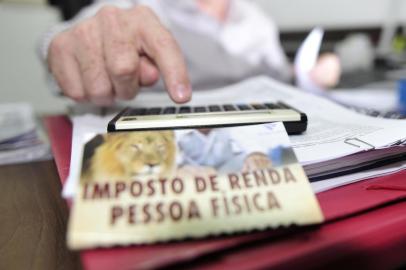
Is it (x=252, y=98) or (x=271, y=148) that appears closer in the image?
(x=271, y=148)

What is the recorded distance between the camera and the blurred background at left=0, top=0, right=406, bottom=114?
1045mm

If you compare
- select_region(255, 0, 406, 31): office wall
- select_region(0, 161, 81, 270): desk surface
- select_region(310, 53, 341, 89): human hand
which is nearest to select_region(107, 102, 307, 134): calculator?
select_region(0, 161, 81, 270): desk surface

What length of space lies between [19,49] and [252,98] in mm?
846

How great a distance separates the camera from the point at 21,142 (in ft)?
1.67

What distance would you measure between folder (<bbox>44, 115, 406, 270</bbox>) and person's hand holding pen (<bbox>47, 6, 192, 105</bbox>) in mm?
198

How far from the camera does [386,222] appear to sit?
25 cm

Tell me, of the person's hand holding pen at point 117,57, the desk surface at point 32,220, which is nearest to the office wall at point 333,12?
the person's hand holding pen at point 117,57

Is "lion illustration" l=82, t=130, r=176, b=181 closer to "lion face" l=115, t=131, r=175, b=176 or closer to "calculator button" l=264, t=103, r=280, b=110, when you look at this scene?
"lion face" l=115, t=131, r=175, b=176

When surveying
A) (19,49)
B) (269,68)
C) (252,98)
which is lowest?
(19,49)

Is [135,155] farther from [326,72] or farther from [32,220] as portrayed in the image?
[326,72]

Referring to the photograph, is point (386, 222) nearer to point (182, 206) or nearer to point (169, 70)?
point (182, 206)

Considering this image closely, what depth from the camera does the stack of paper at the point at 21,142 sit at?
49 cm

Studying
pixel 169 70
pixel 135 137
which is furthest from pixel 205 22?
pixel 135 137

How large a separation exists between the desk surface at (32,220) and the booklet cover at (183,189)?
8cm
